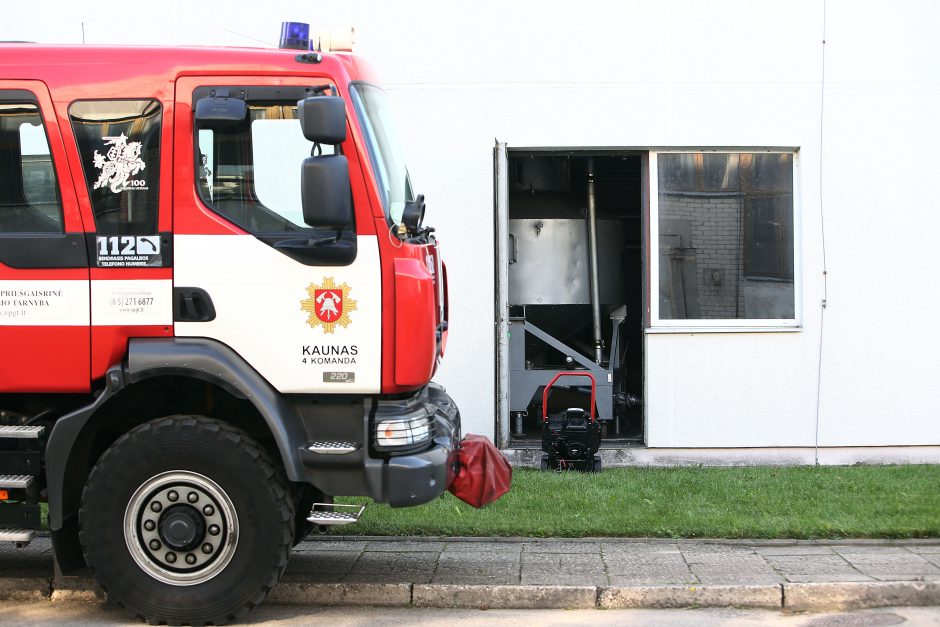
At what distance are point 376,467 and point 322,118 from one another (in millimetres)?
1796

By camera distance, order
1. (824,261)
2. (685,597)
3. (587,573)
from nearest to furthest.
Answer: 1. (685,597)
2. (587,573)
3. (824,261)

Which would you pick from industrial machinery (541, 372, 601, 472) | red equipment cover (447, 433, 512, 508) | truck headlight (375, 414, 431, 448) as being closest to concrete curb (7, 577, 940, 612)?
red equipment cover (447, 433, 512, 508)

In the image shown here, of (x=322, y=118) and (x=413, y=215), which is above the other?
(x=322, y=118)

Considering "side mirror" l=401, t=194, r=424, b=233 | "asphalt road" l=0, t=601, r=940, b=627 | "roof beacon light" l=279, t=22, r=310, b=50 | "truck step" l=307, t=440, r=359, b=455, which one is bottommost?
"asphalt road" l=0, t=601, r=940, b=627

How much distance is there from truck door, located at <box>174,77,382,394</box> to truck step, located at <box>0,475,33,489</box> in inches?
45.1

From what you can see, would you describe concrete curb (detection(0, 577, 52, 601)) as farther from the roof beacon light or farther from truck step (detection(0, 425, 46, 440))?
the roof beacon light

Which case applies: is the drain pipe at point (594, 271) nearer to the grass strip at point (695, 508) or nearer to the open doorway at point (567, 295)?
the open doorway at point (567, 295)

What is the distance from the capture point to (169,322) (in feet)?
19.0

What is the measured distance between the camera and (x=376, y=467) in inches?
226

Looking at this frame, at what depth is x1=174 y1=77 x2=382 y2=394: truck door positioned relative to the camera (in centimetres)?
575

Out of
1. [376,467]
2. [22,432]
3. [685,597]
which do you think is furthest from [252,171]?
[685,597]

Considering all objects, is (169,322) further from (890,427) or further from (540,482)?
(890,427)

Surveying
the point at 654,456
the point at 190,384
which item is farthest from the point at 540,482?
the point at 190,384

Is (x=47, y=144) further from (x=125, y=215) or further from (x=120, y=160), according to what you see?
(x=125, y=215)
